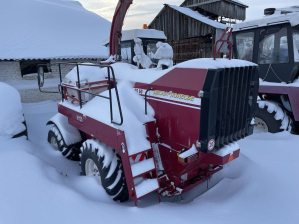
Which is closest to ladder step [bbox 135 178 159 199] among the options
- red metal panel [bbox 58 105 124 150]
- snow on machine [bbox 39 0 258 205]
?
snow on machine [bbox 39 0 258 205]

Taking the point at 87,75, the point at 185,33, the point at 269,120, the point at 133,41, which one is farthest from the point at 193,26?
the point at 87,75

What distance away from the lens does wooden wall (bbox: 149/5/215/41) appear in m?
14.2

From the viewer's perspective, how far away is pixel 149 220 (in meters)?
2.47

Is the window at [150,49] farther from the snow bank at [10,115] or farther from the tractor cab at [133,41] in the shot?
the snow bank at [10,115]

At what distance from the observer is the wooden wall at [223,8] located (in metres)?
18.1

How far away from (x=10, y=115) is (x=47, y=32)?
9491 millimetres

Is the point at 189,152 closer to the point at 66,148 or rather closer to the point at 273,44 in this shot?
the point at 66,148

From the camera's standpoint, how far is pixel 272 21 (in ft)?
16.3

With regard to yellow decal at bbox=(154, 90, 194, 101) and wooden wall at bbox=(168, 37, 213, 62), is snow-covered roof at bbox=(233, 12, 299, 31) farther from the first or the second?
wooden wall at bbox=(168, 37, 213, 62)

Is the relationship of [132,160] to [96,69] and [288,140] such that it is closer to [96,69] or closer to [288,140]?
[96,69]

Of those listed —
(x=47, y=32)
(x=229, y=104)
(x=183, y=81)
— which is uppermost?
(x=47, y=32)

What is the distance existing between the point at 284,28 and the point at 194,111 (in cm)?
392

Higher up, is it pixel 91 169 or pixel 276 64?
pixel 276 64

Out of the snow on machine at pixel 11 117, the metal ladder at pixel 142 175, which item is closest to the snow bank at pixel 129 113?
the metal ladder at pixel 142 175
